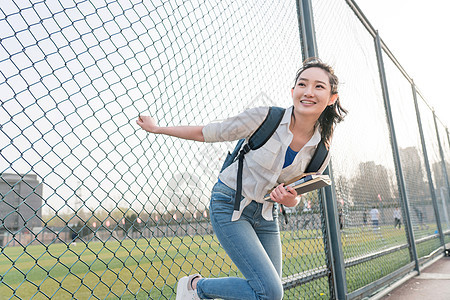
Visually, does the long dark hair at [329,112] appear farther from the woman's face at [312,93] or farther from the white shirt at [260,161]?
the white shirt at [260,161]

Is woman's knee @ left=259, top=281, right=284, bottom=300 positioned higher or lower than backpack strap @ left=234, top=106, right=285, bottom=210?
lower

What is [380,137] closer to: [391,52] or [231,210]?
[391,52]

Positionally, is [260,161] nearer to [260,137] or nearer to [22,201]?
[260,137]

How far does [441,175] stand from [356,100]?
9.11 m

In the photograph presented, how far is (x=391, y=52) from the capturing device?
265 inches

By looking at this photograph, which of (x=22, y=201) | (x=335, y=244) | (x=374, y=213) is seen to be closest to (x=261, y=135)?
(x=22, y=201)

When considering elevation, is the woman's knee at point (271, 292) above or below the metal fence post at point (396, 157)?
below

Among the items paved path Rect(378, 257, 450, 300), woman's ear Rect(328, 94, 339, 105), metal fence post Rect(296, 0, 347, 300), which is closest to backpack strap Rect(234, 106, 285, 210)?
woman's ear Rect(328, 94, 339, 105)

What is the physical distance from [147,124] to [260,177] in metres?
0.68

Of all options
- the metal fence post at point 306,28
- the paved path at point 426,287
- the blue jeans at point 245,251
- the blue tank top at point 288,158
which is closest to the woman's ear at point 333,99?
the blue tank top at point 288,158

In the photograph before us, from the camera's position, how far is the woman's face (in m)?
2.09

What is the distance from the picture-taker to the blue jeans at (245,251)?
1866mm

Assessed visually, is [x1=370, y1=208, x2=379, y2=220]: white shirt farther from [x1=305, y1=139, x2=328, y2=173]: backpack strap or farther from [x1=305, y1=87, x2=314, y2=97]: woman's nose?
[x1=305, y1=87, x2=314, y2=97]: woman's nose

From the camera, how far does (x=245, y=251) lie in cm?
190
